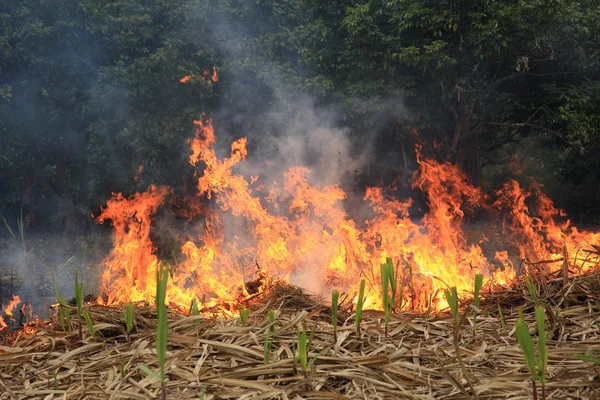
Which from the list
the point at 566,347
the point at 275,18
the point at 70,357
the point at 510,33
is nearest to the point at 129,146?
the point at 275,18

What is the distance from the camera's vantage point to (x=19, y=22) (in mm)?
13859

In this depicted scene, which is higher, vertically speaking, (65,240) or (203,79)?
(203,79)

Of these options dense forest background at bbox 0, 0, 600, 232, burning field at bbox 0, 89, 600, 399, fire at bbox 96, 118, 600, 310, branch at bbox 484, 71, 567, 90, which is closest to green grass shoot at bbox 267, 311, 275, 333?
burning field at bbox 0, 89, 600, 399

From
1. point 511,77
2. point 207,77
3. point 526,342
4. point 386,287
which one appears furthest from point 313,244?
point 511,77

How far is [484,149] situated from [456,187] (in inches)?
98.7

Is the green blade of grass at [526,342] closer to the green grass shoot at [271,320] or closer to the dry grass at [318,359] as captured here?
the dry grass at [318,359]

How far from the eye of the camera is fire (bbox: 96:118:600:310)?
18.5 ft

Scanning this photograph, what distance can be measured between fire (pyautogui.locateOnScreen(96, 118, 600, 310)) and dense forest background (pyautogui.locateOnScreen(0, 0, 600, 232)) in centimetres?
108

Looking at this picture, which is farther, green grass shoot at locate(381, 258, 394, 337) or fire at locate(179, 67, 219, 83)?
fire at locate(179, 67, 219, 83)

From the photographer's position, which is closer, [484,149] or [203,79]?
[203,79]

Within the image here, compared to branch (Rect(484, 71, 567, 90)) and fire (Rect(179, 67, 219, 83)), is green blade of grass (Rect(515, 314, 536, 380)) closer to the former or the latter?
fire (Rect(179, 67, 219, 83))

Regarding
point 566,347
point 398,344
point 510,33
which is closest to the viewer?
point 566,347

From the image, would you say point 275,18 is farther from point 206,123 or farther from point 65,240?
point 65,240

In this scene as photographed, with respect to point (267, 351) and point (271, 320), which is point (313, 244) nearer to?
point (271, 320)
